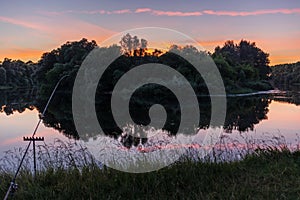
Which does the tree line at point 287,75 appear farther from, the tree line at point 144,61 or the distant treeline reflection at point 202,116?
the distant treeline reflection at point 202,116

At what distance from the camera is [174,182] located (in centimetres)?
483

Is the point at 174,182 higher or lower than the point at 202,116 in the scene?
higher

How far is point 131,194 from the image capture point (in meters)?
4.48

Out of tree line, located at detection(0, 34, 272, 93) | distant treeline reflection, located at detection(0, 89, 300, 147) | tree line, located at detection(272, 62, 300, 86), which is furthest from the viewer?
tree line, located at detection(272, 62, 300, 86)

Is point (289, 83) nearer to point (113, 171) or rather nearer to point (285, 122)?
point (285, 122)

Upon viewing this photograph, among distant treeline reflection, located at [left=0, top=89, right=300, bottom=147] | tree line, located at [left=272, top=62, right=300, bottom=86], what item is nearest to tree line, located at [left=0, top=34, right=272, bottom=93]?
distant treeline reflection, located at [left=0, top=89, right=300, bottom=147]

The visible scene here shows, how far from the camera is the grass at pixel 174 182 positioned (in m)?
4.43

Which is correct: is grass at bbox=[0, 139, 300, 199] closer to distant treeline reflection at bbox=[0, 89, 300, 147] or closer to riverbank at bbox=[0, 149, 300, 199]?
riverbank at bbox=[0, 149, 300, 199]

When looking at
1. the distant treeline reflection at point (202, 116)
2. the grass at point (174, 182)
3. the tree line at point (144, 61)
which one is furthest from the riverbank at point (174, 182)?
the tree line at point (144, 61)

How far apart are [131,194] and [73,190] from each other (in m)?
0.82

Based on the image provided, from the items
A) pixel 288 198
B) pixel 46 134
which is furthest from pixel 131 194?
pixel 46 134

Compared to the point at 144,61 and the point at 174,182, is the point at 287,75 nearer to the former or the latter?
the point at 144,61

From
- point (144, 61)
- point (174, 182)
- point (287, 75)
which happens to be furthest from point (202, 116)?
point (287, 75)

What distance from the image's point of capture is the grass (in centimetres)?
443
